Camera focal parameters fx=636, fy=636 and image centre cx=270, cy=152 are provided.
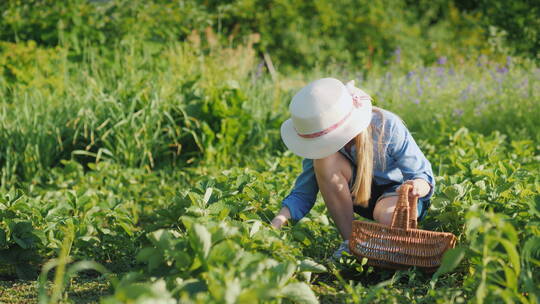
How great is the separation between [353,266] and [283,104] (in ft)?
10.3

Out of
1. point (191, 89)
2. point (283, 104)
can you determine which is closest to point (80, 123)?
point (191, 89)

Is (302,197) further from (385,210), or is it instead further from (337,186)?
(385,210)

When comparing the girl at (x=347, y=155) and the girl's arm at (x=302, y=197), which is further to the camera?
the girl's arm at (x=302, y=197)

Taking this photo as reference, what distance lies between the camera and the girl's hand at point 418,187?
2.51 meters

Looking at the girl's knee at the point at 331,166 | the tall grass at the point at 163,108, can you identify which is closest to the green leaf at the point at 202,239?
the girl's knee at the point at 331,166

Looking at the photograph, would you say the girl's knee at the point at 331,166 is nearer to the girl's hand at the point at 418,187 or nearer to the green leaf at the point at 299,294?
the girl's hand at the point at 418,187

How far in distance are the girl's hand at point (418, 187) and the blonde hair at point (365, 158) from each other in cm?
20

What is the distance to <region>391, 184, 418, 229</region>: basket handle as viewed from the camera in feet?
8.02

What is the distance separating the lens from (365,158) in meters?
2.71

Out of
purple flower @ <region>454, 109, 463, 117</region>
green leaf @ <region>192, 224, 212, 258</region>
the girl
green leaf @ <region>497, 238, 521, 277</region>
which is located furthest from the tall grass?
green leaf @ <region>497, 238, 521, 277</region>

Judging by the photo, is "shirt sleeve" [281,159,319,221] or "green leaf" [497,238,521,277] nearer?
"green leaf" [497,238,521,277]

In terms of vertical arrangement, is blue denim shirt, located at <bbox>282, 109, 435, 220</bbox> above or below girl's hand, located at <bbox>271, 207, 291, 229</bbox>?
→ above

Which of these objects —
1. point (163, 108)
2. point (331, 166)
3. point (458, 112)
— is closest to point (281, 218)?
point (331, 166)

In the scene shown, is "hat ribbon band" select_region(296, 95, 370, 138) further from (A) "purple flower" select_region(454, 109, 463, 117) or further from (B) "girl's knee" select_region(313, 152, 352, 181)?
(A) "purple flower" select_region(454, 109, 463, 117)
